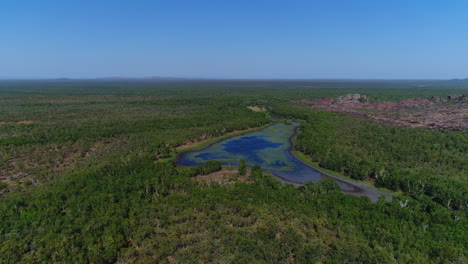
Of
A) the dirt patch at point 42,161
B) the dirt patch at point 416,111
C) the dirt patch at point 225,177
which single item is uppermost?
the dirt patch at point 416,111

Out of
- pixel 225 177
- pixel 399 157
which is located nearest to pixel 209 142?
pixel 225 177

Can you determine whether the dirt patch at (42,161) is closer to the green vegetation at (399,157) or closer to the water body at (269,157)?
the water body at (269,157)

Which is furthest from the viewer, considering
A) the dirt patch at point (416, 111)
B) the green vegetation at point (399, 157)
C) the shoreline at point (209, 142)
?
the dirt patch at point (416, 111)

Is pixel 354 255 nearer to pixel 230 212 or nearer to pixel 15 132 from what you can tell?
pixel 230 212

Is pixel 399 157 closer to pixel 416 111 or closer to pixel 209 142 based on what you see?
pixel 209 142

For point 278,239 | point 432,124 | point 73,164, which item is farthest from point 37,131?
point 432,124

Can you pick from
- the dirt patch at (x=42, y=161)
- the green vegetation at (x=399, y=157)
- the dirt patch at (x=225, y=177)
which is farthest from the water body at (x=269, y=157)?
the dirt patch at (x=42, y=161)

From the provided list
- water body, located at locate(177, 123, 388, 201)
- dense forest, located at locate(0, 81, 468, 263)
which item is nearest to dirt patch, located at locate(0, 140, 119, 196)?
dense forest, located at locate(0, 81, 468, 263)
